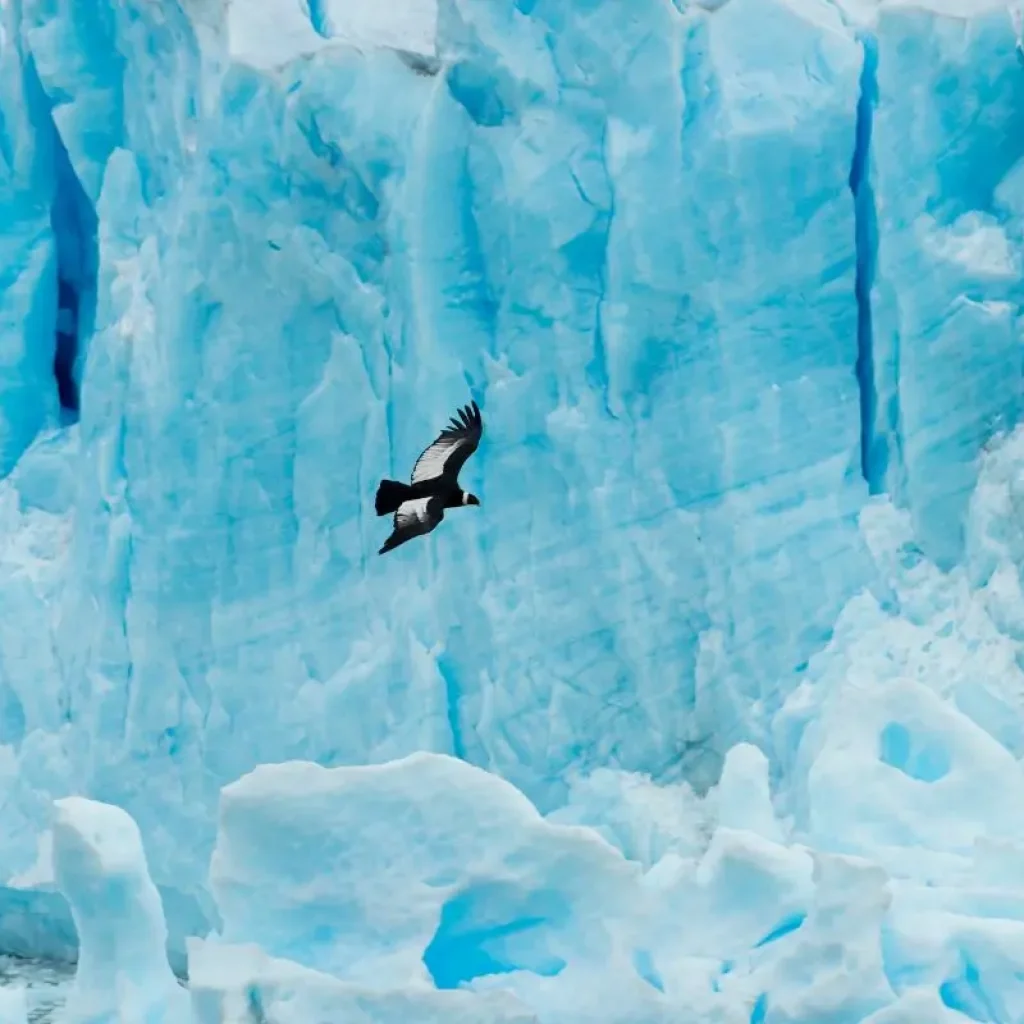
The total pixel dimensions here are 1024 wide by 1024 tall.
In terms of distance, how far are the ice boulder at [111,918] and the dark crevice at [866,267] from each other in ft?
9.06

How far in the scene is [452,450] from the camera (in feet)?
14.7

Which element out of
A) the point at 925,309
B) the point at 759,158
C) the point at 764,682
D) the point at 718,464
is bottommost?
the point at 764,682

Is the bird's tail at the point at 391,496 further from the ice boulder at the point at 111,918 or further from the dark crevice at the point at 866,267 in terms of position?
the dark crevice at the point at 866,267

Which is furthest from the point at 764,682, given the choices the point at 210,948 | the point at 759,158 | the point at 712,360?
the point at 210,948

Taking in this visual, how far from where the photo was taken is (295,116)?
5.88m

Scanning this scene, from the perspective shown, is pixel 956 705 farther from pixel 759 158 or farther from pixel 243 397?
pixel 243 397

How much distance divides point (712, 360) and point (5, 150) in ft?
9.13

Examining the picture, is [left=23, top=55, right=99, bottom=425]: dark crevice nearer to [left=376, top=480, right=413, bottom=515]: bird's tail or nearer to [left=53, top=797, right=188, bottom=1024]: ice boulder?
[left=376, top=480, right=413, bottom=515]: bird's tail

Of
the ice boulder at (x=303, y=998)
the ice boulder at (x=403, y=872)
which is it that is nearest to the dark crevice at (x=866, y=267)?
the ice boulder at (x=403, y=872)

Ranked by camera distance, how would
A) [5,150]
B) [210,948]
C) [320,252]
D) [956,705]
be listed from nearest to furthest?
[210,948] < [956,705] < [320,252] < [5,150]

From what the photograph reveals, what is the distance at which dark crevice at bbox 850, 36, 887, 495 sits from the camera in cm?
598

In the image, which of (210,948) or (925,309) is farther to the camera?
(925,309)

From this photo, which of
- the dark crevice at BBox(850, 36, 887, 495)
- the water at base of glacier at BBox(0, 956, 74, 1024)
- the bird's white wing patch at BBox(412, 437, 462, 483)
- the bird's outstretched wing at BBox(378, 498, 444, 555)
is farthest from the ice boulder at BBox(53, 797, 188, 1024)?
the dark crevice at BBox(850, 36, 887, 495)

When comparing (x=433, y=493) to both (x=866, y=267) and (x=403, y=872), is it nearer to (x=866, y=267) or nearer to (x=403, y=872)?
(x=403, y=872)
